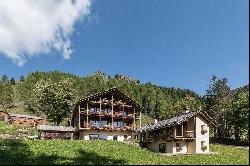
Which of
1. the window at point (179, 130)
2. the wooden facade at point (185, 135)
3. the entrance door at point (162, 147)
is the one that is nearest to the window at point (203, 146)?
the wooden facade at point (185, 135)

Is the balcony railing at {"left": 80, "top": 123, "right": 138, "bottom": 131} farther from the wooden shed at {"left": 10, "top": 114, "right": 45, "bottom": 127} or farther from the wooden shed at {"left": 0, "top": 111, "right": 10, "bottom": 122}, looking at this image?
the wooden shed at {"left": 0, "top": 111, "right": 10, "bottom": 122}

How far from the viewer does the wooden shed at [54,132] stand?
63378mm

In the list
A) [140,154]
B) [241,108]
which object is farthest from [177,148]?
[241,108]

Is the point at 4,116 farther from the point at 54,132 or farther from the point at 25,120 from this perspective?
the point at 54,132

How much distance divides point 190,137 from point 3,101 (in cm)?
10469

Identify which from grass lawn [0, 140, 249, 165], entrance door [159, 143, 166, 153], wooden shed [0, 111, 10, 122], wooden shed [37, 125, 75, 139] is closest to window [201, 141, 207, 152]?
entrance door [159, 143, 166, 153]

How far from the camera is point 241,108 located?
7325cm

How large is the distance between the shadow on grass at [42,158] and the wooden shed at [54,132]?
15248mm

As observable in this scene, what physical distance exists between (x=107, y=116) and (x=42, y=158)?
2719 cm

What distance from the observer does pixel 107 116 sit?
6781cm

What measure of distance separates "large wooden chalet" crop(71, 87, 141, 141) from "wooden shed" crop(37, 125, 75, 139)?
163cm

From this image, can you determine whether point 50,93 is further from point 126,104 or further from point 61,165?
point 61,165

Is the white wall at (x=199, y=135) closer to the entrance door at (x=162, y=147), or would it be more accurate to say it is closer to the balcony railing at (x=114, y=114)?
the entrance door at (x=162, y=147)

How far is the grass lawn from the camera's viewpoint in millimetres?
40281
